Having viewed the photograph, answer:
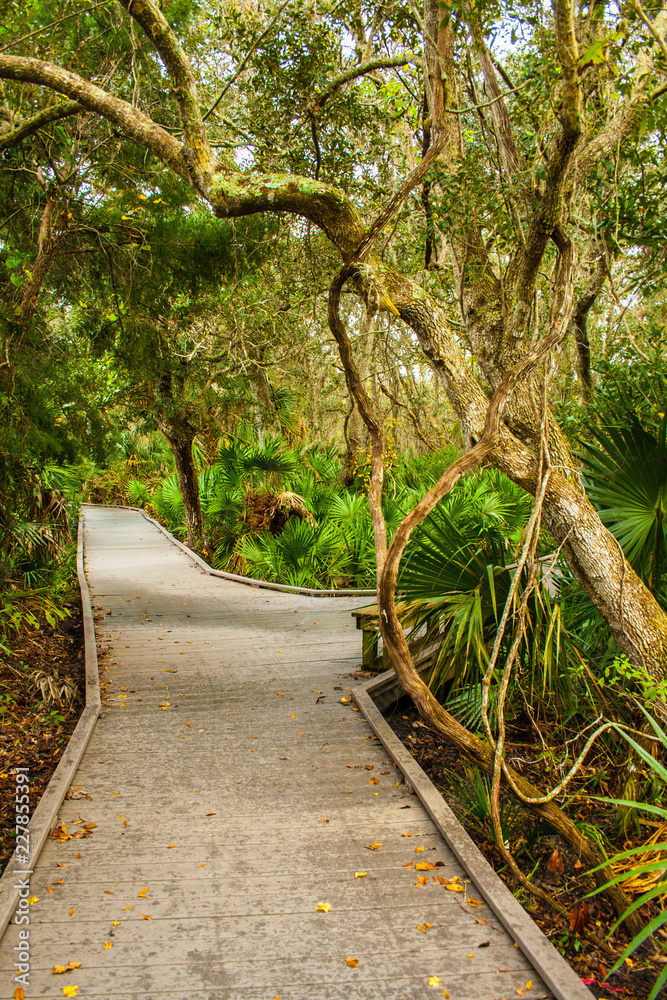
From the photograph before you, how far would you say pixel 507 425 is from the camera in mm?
4723

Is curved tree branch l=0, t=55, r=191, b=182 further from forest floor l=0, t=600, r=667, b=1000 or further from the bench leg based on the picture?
forest floor l=0, t=600, r=667, b=1000

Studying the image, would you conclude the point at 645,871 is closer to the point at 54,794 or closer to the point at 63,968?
the point at 63,968

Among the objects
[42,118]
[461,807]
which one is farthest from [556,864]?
[42,118]

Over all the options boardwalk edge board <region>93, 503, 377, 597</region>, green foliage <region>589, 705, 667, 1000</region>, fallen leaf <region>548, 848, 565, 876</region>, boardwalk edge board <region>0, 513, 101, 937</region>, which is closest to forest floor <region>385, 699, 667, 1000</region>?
fallen leaf <region>548, 848, 565, 876</region>

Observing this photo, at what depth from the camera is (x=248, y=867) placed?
3.36 meters

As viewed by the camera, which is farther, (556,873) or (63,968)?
(556,873)

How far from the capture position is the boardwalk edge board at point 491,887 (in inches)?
101

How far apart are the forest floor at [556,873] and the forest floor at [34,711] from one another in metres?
2.66

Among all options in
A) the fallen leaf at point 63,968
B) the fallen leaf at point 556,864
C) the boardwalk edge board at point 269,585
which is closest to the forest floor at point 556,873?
the fallen leaf at point 556,864

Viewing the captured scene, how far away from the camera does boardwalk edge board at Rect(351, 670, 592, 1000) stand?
8.39ft

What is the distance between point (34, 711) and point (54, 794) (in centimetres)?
165

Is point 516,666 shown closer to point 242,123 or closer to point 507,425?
point 507,425

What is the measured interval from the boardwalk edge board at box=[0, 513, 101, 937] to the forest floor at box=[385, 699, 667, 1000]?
2.43 m

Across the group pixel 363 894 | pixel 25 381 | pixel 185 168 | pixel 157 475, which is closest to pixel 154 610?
pixel 25 381
